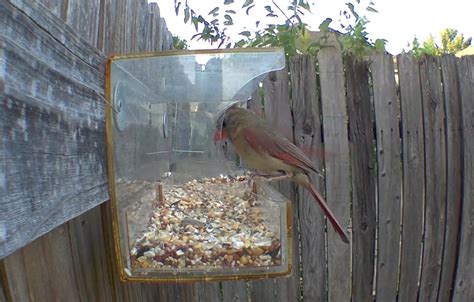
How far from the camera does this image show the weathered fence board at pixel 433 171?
3.59m

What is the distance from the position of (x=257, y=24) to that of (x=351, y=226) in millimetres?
1464

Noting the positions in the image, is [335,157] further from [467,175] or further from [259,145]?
[259,145]

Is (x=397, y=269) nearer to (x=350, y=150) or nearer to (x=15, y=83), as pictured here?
(x=350, y=150)

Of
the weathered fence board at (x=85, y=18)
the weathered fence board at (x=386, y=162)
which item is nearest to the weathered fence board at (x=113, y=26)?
the weathered fence board at (x=85, y=18)

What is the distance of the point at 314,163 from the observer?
3.38 metres

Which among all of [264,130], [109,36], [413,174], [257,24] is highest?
[257,24]

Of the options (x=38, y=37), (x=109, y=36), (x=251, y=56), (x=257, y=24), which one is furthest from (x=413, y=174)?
(x=38, y=37)

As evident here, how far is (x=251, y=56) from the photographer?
1.82m

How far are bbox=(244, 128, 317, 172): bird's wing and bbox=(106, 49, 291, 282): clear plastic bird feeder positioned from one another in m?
0.20

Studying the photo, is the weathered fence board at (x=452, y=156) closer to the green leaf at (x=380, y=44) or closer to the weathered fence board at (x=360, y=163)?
the green leaf at (x=380, y=44)

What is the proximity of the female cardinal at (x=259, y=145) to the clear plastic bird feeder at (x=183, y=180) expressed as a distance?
110 millimetres

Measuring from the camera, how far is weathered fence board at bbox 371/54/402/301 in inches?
137

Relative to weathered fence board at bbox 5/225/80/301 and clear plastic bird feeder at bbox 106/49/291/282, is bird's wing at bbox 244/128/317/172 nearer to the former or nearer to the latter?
clear plastic bird feeder at bbox 106/49/291/282

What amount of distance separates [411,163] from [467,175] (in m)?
0.46
